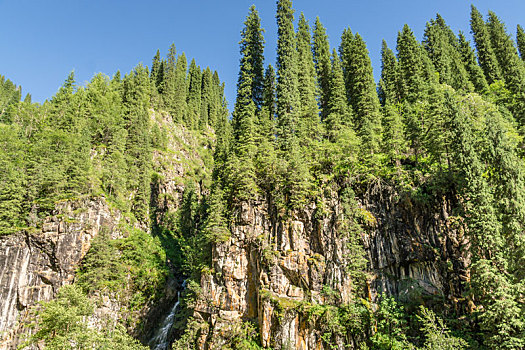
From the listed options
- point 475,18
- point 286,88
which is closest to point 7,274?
point 286,88

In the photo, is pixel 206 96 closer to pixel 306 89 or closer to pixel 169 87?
pixel 169 87

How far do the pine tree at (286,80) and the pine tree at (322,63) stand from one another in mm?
7569

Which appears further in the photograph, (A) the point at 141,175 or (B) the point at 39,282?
(A) the point at 141,175

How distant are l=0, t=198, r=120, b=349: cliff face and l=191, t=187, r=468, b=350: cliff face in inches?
637

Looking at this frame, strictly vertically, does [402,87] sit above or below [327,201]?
above

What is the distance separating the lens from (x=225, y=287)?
27.5 m

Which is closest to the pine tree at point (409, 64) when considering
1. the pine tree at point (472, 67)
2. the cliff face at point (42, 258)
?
the pine tree at point (472, 67)

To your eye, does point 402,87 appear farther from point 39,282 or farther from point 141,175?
point 39,282

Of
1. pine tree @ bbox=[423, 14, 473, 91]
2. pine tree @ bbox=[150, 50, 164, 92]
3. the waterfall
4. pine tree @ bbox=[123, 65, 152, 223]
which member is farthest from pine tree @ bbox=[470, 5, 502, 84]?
pine tree @ bbox=[150, 50, 164, 92]

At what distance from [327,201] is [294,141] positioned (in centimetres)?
777

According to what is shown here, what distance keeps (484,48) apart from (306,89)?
37.0 meters

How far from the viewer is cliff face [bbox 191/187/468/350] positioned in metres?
23.2

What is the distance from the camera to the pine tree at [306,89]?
35062 mm

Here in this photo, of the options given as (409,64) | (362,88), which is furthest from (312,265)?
(409,64)
